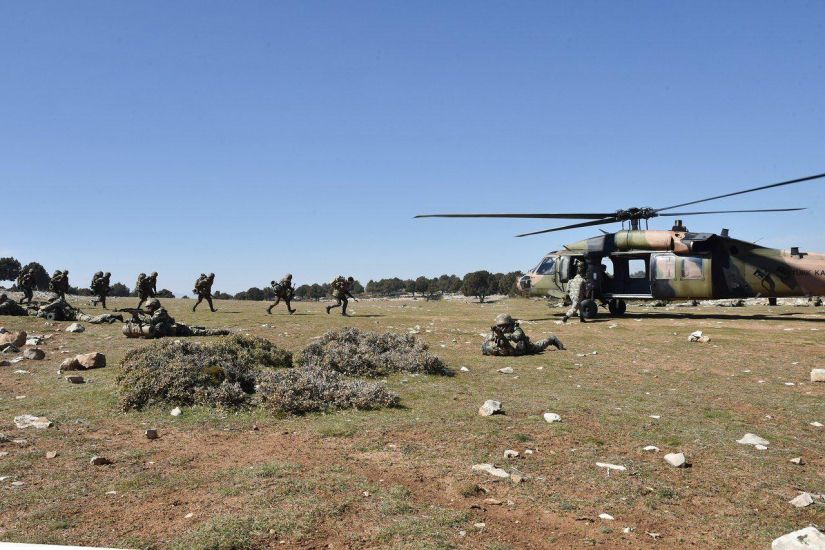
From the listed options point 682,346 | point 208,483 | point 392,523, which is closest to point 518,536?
point 392,523

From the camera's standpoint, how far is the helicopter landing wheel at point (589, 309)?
1916 cm

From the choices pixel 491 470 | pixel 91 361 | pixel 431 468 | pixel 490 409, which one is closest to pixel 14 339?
pixel 91 361

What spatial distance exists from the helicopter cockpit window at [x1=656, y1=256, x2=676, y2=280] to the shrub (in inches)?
606

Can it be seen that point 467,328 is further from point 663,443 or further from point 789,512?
point 789,512

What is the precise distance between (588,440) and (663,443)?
76 cm

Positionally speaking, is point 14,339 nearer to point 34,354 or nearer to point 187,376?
point 34,354

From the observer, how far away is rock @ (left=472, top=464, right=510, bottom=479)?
4.55 meters

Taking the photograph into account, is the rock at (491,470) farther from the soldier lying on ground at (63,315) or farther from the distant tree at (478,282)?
the distant tree at (478,282)

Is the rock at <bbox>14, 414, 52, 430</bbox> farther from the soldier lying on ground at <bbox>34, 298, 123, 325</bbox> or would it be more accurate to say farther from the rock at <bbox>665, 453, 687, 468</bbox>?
the soldier lying on ground at <bbox>34, 298, 123, 325</bbox>

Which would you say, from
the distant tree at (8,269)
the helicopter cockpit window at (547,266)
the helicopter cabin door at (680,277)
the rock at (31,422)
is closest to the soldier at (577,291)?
the helicopter cockpit window at (547,266)

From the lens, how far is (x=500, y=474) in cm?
457

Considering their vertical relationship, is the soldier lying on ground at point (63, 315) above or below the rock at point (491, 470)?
above

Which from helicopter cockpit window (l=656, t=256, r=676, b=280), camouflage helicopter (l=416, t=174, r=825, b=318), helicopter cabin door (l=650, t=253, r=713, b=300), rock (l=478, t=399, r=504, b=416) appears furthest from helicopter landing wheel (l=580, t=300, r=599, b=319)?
rock (l=478, t=399, r=504, b=416)

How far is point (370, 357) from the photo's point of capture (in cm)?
968
